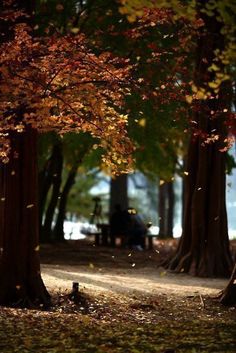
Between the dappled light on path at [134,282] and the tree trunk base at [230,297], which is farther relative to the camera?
the dappled light on path at [134,282]

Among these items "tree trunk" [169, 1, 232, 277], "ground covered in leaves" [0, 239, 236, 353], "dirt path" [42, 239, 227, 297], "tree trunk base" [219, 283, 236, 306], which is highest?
"tree trunk" [169, 1, 232, 277]

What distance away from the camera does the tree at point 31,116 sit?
1005 cm

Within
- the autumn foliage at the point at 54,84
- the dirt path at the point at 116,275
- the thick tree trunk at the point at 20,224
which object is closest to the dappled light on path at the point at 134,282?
the dirt path at the point at 116,275

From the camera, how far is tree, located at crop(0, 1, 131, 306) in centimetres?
1005

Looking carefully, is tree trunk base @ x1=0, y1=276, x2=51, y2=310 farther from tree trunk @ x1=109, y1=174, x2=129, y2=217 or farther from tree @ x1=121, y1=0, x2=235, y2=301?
tree trunk @ x1=109, y1=174, x2=129, y2=217

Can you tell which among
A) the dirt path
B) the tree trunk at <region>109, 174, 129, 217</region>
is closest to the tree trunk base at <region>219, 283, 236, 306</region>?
the dirt path

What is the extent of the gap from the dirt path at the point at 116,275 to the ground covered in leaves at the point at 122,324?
0.63 ft

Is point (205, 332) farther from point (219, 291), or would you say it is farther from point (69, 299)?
point (219, 291)

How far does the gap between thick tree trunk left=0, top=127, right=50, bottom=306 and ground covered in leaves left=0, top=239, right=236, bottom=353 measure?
1.43 feet

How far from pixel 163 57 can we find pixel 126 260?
5.71 m

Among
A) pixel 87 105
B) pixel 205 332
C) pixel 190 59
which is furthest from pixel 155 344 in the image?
pixel 190 59

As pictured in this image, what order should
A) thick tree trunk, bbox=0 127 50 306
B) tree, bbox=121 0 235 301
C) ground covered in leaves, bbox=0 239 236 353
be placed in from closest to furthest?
ground covered in leaves, bbox=0 239 236 353
thick tree trunk, bbox=0 127 50 306
tree, bbox=121 0 235 301

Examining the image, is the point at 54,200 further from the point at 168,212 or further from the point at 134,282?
the point at 134,282

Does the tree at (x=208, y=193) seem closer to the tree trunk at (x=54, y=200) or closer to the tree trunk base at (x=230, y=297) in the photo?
the tree trunk base at (x=230, y=297)
